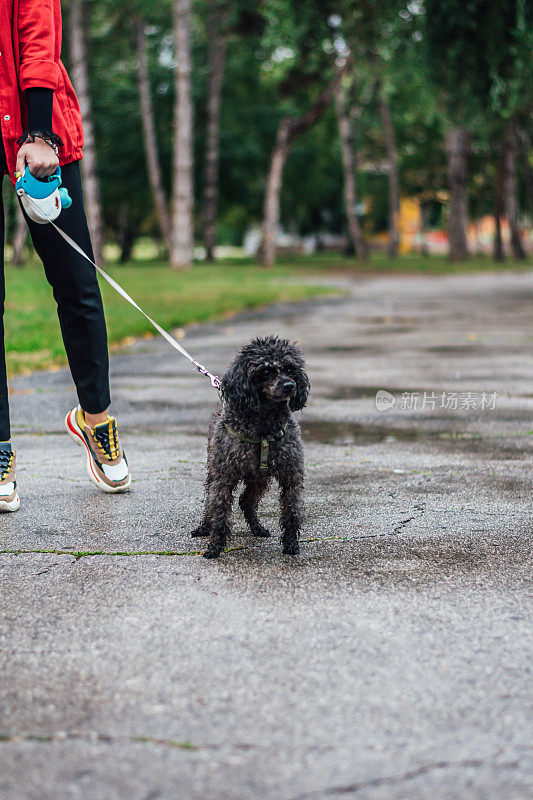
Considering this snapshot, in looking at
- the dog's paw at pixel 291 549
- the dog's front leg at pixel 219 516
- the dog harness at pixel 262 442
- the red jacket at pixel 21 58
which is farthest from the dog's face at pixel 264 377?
the red jacket at pixel 21 58

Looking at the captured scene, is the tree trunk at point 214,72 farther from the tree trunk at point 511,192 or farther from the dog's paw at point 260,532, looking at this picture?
the dog's paw at point 260,532

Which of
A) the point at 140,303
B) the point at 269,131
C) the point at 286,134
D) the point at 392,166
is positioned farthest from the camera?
the point at 392,166

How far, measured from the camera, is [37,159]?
14.1 ft

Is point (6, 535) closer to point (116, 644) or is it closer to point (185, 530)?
point (185, 530)

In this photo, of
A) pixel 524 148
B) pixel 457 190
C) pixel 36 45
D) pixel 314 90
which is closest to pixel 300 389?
pixel 36 45

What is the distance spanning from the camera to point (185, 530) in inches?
168

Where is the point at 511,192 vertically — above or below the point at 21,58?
above

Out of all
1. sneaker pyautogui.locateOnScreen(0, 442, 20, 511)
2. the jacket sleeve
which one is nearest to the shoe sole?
sneaker pyautogui.locateOnScreen(0, 442, 20, 511)

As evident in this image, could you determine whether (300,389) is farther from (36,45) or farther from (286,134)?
(286,134)

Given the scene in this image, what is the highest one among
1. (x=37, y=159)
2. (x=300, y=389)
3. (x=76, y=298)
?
(x=37, y=159)

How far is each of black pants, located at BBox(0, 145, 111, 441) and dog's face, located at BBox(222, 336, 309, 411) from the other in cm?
115

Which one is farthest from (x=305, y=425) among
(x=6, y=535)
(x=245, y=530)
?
(x=6, y=535)

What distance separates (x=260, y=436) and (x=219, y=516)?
1.13 feet

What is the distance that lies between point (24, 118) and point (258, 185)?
45029 millimetres
